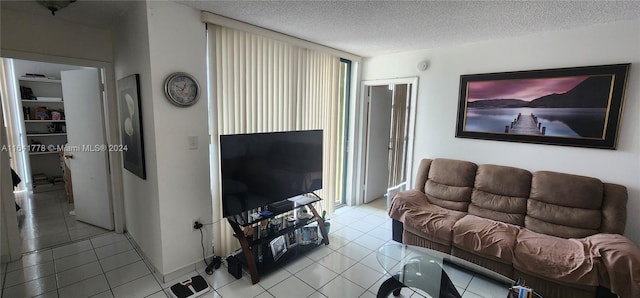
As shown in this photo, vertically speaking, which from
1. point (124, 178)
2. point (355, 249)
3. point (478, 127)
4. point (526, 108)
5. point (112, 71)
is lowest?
point (355, 249)

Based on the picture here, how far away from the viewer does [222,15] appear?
233 centimetres

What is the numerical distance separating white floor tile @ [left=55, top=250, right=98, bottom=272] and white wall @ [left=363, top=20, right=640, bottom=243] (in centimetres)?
368

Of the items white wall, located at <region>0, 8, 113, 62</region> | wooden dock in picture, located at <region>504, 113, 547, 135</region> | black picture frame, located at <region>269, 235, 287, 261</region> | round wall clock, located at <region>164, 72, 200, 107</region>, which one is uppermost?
white wall, located at <region>0, 8, 113, 62</region>

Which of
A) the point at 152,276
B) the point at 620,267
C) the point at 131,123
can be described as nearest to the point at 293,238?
the point at 152,276

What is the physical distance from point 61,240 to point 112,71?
190cm

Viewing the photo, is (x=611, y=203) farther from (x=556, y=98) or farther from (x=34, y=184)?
(x=34, y=184)

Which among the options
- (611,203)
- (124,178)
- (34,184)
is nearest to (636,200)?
(611,203)

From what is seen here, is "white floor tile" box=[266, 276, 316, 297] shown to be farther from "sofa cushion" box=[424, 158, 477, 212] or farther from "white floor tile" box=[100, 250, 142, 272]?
"sofa cushion" box=[424, 158, 477, 212]

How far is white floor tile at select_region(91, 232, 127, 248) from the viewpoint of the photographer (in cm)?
289

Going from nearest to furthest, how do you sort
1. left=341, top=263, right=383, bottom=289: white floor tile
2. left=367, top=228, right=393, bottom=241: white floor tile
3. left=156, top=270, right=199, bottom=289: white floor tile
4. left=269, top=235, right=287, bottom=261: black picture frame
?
left=156, top=270, right=199, bottom=289: white floor tile, left=341, top=263, right=383, bottom=289: white floor tile, left=269, top=235, right=287, bottom=261: black picture frame, left=367, top=228, right=393, bottom=241: white floor tile

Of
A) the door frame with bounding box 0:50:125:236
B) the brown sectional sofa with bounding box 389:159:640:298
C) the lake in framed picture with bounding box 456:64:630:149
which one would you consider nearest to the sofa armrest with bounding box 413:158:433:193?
the brown sectional sofa with bounding box 389:159:640:298

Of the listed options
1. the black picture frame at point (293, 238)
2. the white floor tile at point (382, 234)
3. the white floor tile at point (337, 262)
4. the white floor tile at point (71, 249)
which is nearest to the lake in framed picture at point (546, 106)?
the white floor tile at point (382, 234)

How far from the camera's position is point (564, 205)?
2.39m

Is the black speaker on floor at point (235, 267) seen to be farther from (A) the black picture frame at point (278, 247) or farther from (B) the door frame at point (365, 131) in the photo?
(B) the door frame at point (365, 131)
